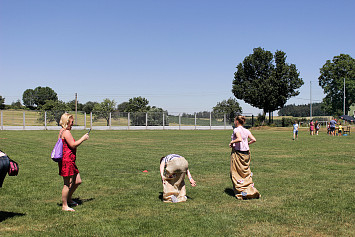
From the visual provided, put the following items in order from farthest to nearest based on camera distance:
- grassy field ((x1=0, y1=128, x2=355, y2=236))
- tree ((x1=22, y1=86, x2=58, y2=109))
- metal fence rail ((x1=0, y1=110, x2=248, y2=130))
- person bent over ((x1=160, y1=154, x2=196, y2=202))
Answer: tree ((x1=22, y1=86, x2=58, y2=109)) < metal fence rail ((x1=0, y1=110, x2=248, y2=130)) < person bent over ((x1=160, y1=154, x2=196, y2=202)) < grassy field ((x1=0, y1=128, x2=355, y2=236))

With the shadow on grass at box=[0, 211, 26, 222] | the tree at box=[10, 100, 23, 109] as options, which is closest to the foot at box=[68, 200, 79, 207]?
the shadow on grass at box=[0, 211, 26, 222]

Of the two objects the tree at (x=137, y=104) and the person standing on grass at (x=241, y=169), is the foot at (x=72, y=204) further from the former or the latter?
the tree at (x=137, y=104)

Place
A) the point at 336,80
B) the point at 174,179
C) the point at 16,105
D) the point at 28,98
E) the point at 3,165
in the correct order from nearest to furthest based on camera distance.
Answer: the point at 3,165 < the point at 174,179 < the point at 336,80 < the point at 16,105 < the point at 28,98

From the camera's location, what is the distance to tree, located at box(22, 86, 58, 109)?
153125 mm

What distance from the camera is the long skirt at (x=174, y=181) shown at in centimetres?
723

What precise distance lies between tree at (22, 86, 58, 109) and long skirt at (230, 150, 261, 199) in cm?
15697

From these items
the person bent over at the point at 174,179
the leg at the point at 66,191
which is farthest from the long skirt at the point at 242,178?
the leg at the point at 66,191

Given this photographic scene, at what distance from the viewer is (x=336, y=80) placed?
82562mm

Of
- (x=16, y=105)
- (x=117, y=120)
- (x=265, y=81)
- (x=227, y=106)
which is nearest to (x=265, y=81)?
(x=265, y=81)

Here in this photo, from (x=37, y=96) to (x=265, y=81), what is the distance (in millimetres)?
120697

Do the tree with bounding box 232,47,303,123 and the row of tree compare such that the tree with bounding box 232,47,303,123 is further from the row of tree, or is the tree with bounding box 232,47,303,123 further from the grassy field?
the grassy field

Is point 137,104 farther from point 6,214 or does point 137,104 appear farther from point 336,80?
point 6,214

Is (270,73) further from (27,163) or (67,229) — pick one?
(67,229)

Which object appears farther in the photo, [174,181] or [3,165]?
[174,181]
